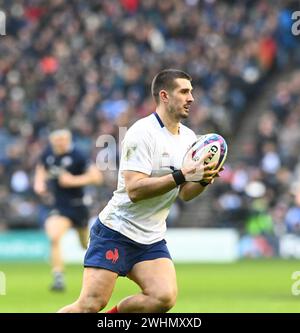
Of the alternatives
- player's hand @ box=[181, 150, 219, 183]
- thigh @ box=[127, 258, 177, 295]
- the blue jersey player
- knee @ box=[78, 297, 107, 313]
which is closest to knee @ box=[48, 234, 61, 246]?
the blue jersey player

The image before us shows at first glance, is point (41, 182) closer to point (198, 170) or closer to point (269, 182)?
point (198, 170)

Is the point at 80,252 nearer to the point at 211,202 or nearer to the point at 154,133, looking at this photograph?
the point at 211,202

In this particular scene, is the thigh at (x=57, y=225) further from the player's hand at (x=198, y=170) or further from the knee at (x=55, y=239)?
the player's hand at (x=198, y=170)

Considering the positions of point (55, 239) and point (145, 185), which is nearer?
point (145, 185)

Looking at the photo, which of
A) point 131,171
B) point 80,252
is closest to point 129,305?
point 131,171

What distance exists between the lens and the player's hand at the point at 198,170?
8.89 metres

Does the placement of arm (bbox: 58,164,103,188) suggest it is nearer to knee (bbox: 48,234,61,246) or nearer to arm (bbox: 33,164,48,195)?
arm (bbox: 33,164,48,195)

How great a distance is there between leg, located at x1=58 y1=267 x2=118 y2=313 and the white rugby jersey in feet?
Result: 1.48

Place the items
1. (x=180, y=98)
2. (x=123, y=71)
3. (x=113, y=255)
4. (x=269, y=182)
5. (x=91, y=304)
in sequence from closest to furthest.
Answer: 1. (x=91, y=304)
2. (x=113, y=255)
3. (x=180, y=98)
4. (x=269, y=182)
5. (x=123, y=71)

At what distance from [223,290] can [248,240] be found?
767cm

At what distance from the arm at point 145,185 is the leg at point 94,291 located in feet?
2.18

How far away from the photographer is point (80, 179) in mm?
16188

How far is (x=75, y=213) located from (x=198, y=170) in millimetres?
7608

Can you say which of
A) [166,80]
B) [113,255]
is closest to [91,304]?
[113,255]
